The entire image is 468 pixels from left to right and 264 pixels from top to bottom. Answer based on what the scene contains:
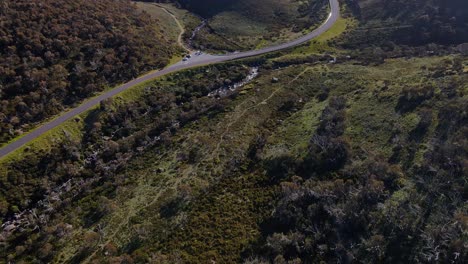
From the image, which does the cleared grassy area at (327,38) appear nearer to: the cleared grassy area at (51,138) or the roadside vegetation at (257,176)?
the roadside vegetation at (257,176)

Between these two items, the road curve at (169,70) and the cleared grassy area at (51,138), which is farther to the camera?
the road curve at (169,70)

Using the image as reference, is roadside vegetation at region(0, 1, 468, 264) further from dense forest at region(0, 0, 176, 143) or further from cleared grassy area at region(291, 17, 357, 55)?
cleared grassy area at region(291, 17, 357, 55)

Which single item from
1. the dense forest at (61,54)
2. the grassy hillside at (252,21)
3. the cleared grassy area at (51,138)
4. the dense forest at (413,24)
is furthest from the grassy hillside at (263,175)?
the grassy hillside at (252,21)

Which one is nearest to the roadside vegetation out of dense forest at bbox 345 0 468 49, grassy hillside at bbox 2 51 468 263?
grassy hillside at bbox 2 51 468 263

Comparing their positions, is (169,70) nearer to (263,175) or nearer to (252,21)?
(252,21)

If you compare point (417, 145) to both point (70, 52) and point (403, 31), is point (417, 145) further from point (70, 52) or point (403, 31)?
point (70, 52)

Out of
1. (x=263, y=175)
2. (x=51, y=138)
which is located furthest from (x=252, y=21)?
(x=51, y=138)

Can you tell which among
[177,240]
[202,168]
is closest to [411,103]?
[202,168]
